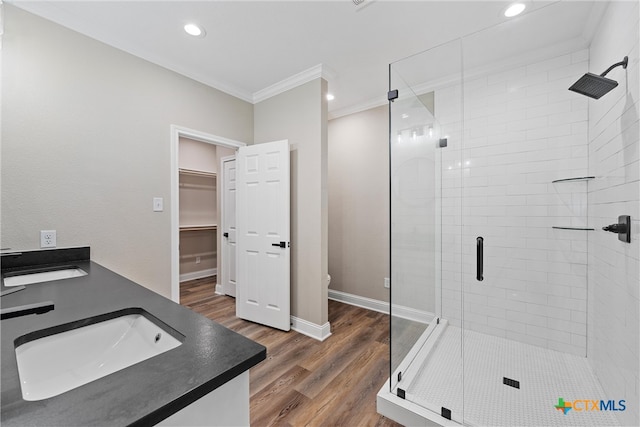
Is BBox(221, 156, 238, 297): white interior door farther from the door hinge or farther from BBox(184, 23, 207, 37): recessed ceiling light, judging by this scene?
the door hinge

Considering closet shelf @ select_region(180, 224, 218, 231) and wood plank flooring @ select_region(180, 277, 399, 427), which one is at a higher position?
closet shelf @ select_region(180, 224, 218, 231)

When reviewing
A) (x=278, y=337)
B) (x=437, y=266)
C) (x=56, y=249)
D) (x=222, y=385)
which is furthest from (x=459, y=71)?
(x=56, y=249)

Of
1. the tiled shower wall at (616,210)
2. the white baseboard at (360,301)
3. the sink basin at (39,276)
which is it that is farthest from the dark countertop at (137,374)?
the white baseboard at (360,301)

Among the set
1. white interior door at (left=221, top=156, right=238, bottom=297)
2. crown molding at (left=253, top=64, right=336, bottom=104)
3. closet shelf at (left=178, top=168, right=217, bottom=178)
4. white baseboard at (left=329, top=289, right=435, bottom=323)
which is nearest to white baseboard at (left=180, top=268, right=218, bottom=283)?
white interior door at (left=221, top=156, right=238, bottom=297)

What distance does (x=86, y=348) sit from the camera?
0.89m

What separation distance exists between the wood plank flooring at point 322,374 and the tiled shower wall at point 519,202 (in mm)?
933

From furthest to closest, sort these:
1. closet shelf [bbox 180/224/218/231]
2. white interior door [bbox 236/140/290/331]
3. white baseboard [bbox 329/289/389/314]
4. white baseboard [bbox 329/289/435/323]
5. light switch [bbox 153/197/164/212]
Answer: closet shelf [bbox 180/224/218/231] → white baseboard [bbox 329/289/389/314] → white interior door [bbox 236/140/290/331] → light switch [bbox 153/197/164/212] → white baseboard [bbox 329/289/435/323]

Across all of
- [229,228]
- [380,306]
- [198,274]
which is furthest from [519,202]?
[198,274]

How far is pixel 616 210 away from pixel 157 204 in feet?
10.8

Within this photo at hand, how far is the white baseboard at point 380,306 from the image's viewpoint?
2002 mm

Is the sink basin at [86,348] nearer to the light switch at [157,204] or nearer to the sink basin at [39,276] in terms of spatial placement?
the sink basin at [39,276]

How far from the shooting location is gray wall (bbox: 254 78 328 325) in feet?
8.69

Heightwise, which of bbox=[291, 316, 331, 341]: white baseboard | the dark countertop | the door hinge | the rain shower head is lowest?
bbox=[291, 316, 331, 341]: white baseboard

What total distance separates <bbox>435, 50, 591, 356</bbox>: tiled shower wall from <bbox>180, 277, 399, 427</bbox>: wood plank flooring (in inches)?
36.7
